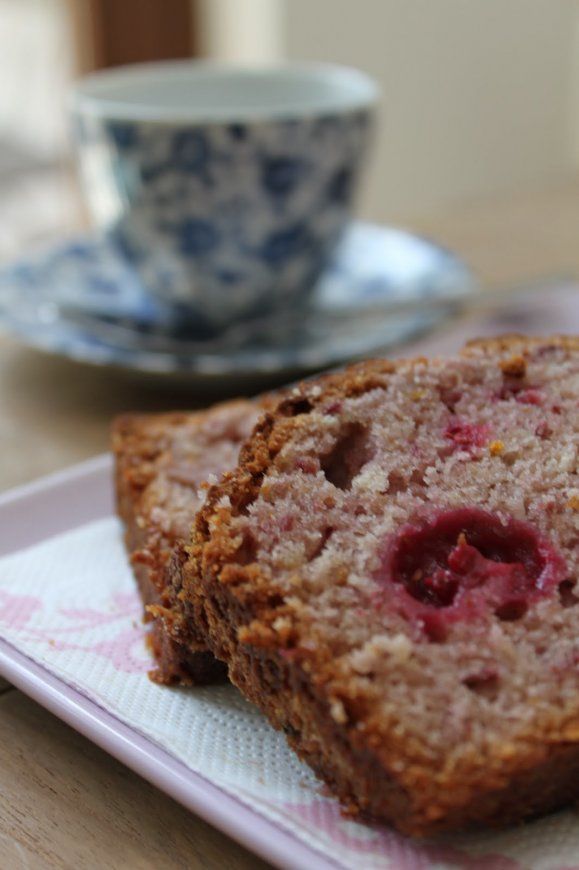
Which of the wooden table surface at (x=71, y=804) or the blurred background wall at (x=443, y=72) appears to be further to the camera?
the blurred background wall at (x=443, y=72)

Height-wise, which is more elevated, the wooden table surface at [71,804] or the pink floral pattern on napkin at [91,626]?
the pink floral pattern on napkin at [91,626]

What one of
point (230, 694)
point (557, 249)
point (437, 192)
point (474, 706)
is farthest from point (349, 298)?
point (437, 192)

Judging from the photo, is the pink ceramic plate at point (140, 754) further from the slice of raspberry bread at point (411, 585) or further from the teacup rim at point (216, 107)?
the teacup rim at point (216, 107)

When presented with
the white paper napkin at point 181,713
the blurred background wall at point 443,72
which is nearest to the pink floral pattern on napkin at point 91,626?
the white paper napkin at point 181,713

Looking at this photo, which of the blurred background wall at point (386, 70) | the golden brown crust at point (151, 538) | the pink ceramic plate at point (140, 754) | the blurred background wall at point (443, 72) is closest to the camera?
the pink ceramic plate at point (140, 754)

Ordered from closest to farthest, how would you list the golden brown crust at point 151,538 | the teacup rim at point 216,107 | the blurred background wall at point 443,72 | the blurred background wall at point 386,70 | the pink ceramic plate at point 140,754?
1. the pink ceramic plate at point 140,754
2. the golden brown crust at point 151,538
3. the teacup rim at point 216,107
4. the blurred background wall at point 386,70
5. the blurred background wall at point 443,72

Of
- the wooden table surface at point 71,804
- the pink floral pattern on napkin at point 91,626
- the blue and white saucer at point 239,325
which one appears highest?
the pink floral pattern on napkin at point 91,626

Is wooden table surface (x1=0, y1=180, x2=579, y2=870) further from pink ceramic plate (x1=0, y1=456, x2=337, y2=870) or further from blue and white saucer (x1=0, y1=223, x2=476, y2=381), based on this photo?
blue and white saucer (x1=0, y1=223, x2=476, y2=381)
